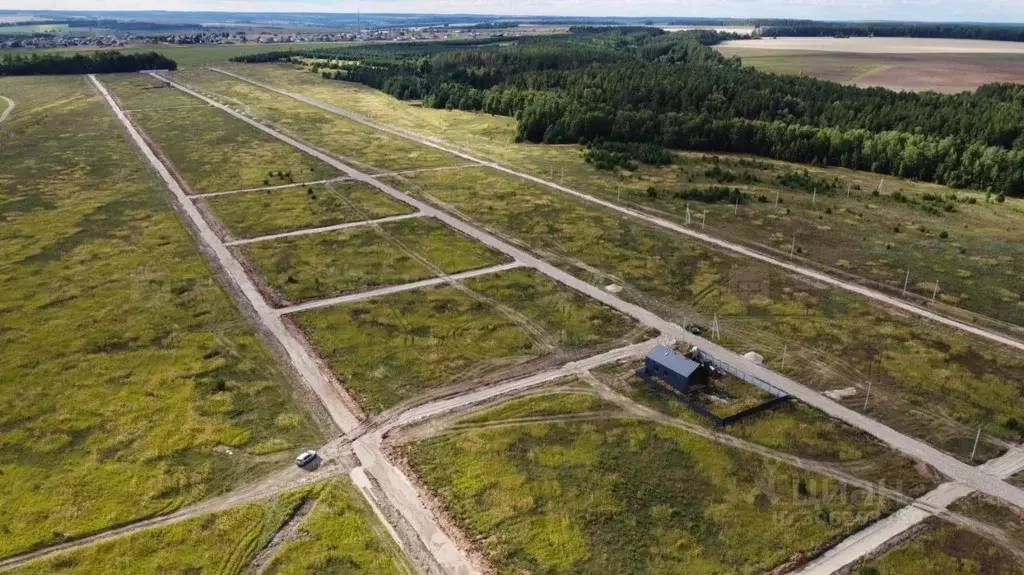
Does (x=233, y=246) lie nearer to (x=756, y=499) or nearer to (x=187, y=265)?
(x=187, y=265)

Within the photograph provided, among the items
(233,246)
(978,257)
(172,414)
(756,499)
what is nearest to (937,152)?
(978,257)

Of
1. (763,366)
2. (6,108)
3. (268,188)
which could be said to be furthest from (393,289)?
(6,108)

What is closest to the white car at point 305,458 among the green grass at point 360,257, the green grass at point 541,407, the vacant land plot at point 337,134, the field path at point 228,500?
Answer: the field path at point 228,500

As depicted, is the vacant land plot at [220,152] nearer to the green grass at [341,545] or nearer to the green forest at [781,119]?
the green forest at [781,119]

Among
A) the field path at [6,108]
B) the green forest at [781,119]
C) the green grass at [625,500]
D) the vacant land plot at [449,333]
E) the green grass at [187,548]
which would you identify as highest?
the green forest at [781,119]

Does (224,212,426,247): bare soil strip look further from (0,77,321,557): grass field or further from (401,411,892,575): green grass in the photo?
(401,411,892,575): green grass

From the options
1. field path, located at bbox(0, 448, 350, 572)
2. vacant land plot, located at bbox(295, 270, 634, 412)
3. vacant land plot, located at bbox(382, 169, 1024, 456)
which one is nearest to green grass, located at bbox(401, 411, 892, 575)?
field path, located at bbox(0, 448, 350, 572)

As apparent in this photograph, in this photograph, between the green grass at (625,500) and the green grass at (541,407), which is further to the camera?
the green grass at (541,407)
